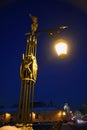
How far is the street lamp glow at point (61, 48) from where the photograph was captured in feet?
21.0

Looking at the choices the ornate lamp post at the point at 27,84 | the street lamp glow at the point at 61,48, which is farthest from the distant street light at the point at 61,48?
the ornate lamp post at the point at 27,84

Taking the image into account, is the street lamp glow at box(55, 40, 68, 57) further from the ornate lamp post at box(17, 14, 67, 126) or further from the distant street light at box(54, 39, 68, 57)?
the ornate lamp post at box(17, 14, 67, 126)

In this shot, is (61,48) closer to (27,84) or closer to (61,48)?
(61,48)

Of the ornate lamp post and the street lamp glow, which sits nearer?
the ornate lamp post

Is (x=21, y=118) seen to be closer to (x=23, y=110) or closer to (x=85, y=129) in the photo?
(x=23, y=110)

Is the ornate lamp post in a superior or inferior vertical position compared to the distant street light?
inferior

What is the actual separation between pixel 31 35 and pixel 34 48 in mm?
364

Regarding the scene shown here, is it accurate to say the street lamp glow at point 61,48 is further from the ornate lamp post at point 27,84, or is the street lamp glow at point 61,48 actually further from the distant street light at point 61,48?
the ornate lamp post at point 27,84

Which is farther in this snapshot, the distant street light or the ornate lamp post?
the distant street light

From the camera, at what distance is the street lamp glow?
639 centimetres

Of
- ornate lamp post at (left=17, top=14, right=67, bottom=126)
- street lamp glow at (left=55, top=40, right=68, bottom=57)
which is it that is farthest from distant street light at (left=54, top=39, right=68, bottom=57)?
ornate lamp post at (left=17, top=14, right=67, bottom=126)

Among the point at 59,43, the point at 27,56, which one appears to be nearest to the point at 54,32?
the point at 59,43

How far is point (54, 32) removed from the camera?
712 centimetres

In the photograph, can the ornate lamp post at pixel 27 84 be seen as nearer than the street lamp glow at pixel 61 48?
Yes
